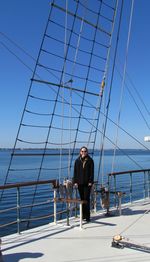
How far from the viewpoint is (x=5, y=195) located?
53.8 ft

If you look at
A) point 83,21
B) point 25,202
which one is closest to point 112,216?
point 83,21

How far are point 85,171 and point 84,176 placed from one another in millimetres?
89

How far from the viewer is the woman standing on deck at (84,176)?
6.64 metres

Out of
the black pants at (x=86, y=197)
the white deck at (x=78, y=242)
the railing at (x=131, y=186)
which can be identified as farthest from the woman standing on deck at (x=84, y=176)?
the railing at (x=131, y=186)

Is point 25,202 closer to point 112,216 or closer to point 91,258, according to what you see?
point 112,216

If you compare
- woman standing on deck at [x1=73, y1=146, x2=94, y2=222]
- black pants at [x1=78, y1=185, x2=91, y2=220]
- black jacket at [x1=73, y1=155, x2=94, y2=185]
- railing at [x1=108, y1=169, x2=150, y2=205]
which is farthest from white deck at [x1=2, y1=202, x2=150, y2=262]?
railing at [x1=108, y1=169, x2=150, y2=205]

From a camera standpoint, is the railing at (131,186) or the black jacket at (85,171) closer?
the black jacket at (85,171)

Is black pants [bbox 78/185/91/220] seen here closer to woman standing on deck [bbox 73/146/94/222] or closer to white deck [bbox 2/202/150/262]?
woman standing on deck [bbox 73/146/94/222]

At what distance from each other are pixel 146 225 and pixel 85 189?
1.19m

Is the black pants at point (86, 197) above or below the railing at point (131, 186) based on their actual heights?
below

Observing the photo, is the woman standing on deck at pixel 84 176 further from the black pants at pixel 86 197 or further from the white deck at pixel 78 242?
the white deck at pixel 78 242

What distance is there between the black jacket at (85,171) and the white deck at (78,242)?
0.72m

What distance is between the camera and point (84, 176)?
6672mm

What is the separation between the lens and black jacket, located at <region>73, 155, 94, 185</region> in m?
6.66
